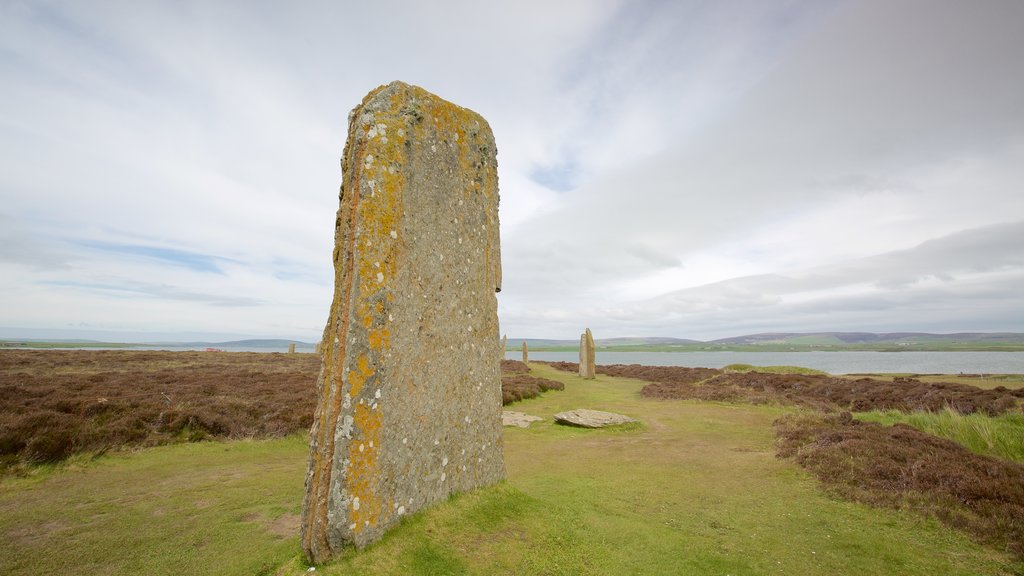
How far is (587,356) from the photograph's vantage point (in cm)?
2572

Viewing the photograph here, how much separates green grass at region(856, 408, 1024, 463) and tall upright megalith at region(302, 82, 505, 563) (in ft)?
29.4

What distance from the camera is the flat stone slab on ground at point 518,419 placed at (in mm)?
11359

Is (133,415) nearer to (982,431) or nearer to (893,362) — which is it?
(982,431)

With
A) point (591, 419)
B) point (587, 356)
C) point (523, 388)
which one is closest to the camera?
point (591, 419)

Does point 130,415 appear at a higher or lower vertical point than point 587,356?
lower

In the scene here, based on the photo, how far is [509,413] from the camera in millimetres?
12781

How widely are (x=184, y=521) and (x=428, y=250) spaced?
14.6 feet

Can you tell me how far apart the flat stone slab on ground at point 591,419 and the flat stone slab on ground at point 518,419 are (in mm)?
713

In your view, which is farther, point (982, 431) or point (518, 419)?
point (518, 419)

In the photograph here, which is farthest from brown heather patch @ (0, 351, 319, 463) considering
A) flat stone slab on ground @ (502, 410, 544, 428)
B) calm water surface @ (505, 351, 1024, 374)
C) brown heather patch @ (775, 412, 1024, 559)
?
calm water surface @ (505, 351, 1024, 374)

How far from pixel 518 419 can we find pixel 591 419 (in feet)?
6.40

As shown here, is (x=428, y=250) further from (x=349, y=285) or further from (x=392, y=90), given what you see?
(x=392, y=90)

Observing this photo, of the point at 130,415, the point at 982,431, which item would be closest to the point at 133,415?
the point at 130,415

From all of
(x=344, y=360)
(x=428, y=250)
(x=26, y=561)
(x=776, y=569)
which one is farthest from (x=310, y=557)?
(x=776, y=569)
